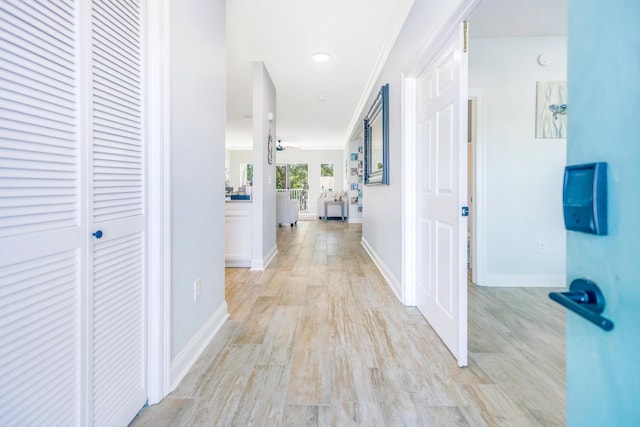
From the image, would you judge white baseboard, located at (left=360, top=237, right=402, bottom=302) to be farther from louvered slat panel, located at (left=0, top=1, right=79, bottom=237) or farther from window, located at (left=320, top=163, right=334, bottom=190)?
window, located at (left=320, top=163, right=334, bottom=190)

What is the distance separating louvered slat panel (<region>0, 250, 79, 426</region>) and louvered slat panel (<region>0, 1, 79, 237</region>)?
0.40 ft

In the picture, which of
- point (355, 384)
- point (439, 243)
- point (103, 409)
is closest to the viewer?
point (103, 409)

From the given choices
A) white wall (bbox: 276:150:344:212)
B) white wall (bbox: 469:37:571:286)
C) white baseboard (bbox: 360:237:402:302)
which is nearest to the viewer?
white baseboard (bbox: 360:237:402:302)

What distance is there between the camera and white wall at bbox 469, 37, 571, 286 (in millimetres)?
3105

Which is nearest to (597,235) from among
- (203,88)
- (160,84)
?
(160,84)

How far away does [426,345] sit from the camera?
1906 mm

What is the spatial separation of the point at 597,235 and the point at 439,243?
1578 mm

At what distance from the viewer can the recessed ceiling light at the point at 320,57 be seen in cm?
367

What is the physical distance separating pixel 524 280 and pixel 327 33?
312 centimetres

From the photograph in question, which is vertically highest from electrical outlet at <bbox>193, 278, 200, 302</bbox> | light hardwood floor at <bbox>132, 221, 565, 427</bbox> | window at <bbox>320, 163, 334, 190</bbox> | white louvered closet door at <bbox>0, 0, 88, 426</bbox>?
window at <bbox>320, 163, 334, 190</bbox>

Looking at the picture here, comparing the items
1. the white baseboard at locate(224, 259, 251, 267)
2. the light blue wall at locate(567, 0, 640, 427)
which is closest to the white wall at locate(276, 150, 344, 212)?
the white baseboard at locate(224, 259, 251, 267)

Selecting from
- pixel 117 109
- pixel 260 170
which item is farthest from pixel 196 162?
pixel 260 170

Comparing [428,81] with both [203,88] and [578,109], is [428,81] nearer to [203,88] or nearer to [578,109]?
[203,88]

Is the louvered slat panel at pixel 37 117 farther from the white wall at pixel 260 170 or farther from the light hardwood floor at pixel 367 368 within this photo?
the white wall at pixel 260 170
